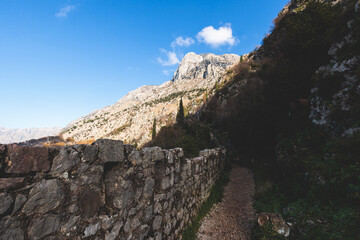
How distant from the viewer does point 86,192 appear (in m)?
1.92

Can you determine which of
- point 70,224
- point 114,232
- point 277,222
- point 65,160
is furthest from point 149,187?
point 277,222

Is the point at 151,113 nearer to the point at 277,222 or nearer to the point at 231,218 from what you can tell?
the point at 231,218

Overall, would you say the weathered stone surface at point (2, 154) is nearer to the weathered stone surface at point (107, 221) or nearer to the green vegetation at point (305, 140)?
the weathered stone surface at point (107, 221)

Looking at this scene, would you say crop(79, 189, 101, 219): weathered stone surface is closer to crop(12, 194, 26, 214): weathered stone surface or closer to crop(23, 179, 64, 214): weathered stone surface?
crop(23, 179, 64, 214): weathered stone surface

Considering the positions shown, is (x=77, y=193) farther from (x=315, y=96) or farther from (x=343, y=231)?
(x=315, y=96)

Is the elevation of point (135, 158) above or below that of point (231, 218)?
above

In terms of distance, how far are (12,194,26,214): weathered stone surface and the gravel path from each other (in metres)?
4.31

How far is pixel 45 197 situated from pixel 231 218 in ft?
17.4

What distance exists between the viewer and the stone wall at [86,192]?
1360mm

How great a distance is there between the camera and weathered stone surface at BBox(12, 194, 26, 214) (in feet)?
4.37

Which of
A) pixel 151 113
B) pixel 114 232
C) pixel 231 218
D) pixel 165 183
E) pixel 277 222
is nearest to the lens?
pixel 114 232

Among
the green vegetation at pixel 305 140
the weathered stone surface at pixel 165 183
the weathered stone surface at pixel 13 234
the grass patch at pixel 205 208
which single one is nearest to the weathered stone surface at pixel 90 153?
the weathered stone surface at pixel 13 234

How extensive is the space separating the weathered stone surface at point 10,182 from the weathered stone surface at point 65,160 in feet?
0.81

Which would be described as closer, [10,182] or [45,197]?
[10,182]
